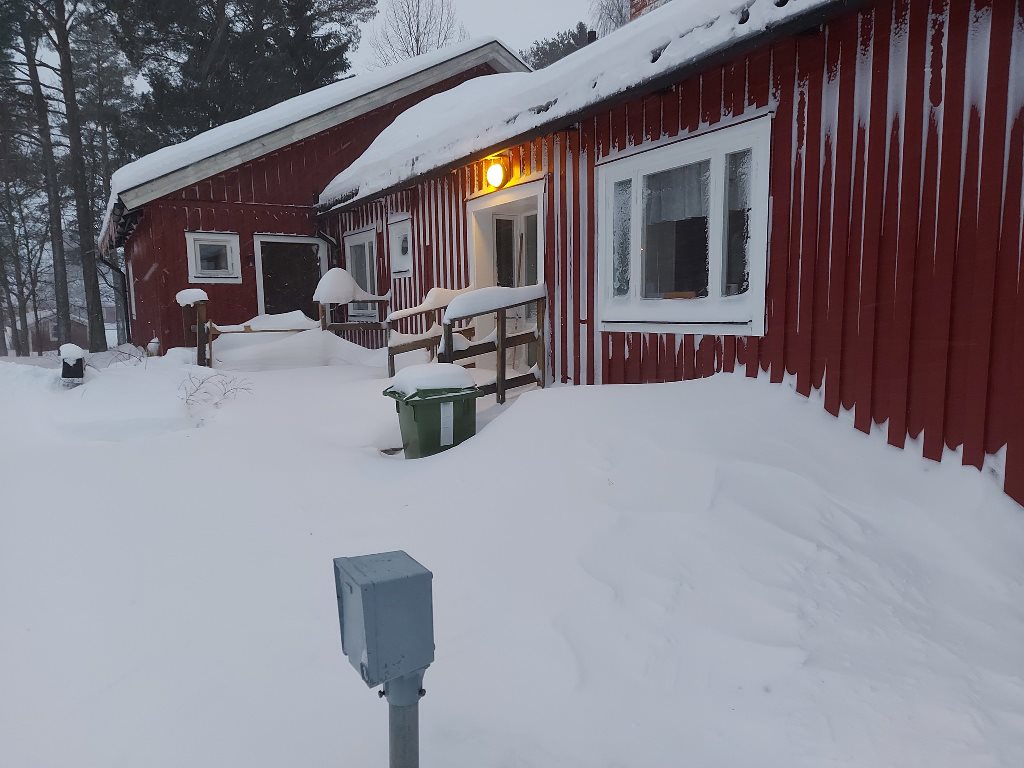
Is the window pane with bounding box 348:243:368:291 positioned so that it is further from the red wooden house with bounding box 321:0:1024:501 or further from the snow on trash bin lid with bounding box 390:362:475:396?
the snow on trash bin lid with bounding box 390:362:475:396

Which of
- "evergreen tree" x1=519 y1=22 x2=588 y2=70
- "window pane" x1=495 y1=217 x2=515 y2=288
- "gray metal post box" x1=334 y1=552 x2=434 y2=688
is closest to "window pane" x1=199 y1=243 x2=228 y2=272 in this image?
"window pane" x1=495 y1=217 x2=515 y2=288

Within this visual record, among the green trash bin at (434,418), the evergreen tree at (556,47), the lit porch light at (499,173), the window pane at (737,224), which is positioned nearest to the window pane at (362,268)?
the lit porch light at (499,173)

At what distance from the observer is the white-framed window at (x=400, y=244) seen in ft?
32.6

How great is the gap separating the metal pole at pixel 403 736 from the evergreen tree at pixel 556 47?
2887 cm

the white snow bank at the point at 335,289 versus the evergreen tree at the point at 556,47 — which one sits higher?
the evergreen tree at the point at 556,47

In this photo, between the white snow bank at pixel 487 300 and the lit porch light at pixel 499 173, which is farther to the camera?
the lit porch light at pixel 499 173

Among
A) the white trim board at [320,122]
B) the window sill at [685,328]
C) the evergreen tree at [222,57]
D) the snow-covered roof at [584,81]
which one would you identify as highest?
the evergreen tree at [222,57]

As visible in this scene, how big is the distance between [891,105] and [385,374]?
6.66 meters

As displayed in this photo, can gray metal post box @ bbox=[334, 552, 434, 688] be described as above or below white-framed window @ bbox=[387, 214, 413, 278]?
below

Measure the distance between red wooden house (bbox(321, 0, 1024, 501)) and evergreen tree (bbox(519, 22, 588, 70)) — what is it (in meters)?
22.6

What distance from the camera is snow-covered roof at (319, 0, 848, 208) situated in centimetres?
428

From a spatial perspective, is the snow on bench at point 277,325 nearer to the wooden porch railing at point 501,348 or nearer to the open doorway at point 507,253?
the open doorway at point 507,253

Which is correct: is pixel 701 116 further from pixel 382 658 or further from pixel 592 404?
pixel 382 658

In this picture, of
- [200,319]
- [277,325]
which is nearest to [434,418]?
[200,319]
